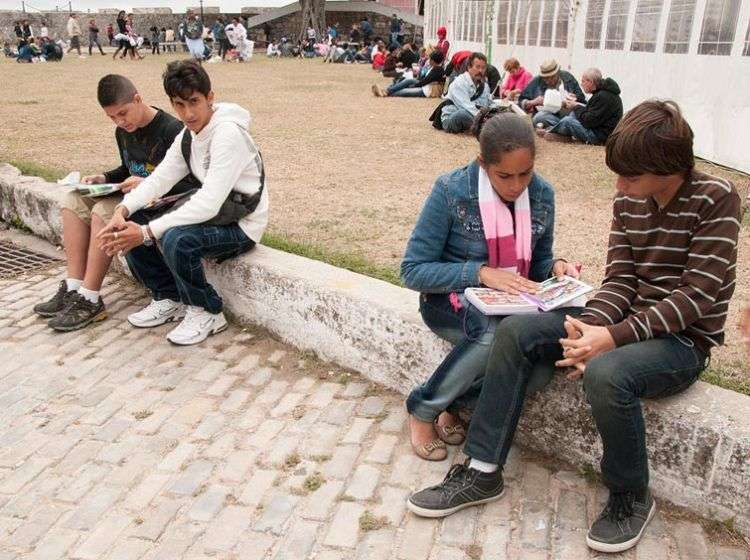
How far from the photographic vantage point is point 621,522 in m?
2.35

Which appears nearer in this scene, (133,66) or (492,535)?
(492,535)

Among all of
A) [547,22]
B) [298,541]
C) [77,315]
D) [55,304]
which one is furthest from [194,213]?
[547,22]

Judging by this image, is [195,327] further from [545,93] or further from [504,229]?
[545,93]

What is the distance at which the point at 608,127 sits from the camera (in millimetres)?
8859

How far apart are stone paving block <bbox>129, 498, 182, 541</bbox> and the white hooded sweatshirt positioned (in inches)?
60.3

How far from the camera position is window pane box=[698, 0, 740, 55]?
7434 millimetres

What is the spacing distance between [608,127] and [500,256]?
6.81 m

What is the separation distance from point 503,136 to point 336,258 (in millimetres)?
2079

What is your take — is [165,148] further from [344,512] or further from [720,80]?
[720,80]

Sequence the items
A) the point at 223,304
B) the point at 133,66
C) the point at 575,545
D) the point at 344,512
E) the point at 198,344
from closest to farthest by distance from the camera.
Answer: the point at 575,545
the point at 344,512
the point at 198,344
the point at 223,304
the point at 133,66

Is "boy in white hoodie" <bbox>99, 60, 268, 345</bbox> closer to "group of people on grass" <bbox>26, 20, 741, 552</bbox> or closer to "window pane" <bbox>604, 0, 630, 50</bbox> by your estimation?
"group of people on grass" <bbox>26, 20, 741, 552</bbox>

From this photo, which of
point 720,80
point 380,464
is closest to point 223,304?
point 380,464

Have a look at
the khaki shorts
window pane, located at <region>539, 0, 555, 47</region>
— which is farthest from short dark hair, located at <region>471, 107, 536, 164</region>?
window pane, located at <region>539, 0, 555, 47</region>

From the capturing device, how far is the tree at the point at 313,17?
116ft
